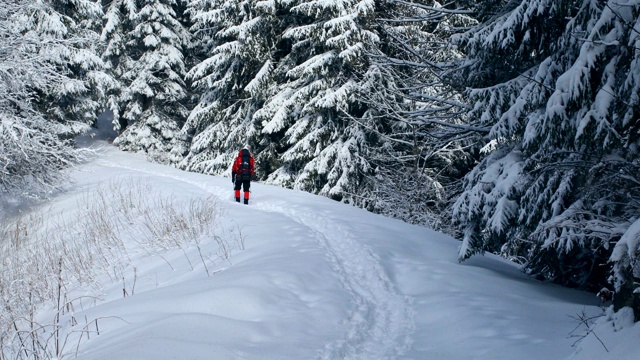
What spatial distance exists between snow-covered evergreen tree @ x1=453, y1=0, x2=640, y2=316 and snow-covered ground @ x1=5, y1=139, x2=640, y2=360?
69 cm

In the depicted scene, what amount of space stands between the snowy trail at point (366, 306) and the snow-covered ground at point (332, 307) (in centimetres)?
2

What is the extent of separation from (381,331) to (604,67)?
3.49 meters

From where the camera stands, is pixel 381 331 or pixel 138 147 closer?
pixel 381 331

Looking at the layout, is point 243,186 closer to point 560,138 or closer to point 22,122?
point 22,122

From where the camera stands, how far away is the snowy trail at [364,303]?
4215 mm

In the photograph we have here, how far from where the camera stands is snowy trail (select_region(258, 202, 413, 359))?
421 centimetres

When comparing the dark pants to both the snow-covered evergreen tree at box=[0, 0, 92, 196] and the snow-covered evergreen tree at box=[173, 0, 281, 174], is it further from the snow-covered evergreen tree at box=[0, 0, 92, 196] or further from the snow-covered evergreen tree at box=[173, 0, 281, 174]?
the snow-covered evergreen tree at box=[173, 0, 281, 174]

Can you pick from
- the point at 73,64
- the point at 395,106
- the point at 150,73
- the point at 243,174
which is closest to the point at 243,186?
the point at 243,174

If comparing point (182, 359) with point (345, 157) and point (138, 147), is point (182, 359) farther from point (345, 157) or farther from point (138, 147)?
point (138, 147)

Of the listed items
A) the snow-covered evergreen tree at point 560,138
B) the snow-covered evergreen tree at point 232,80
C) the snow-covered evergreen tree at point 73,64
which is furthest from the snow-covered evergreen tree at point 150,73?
the snow-covered evergreen tree at point 560,138

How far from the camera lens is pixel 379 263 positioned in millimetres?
6941

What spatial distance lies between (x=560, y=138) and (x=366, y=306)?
2905mm

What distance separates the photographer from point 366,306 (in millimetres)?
5359

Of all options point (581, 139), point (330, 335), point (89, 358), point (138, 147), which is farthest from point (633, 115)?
point (138, 147)
